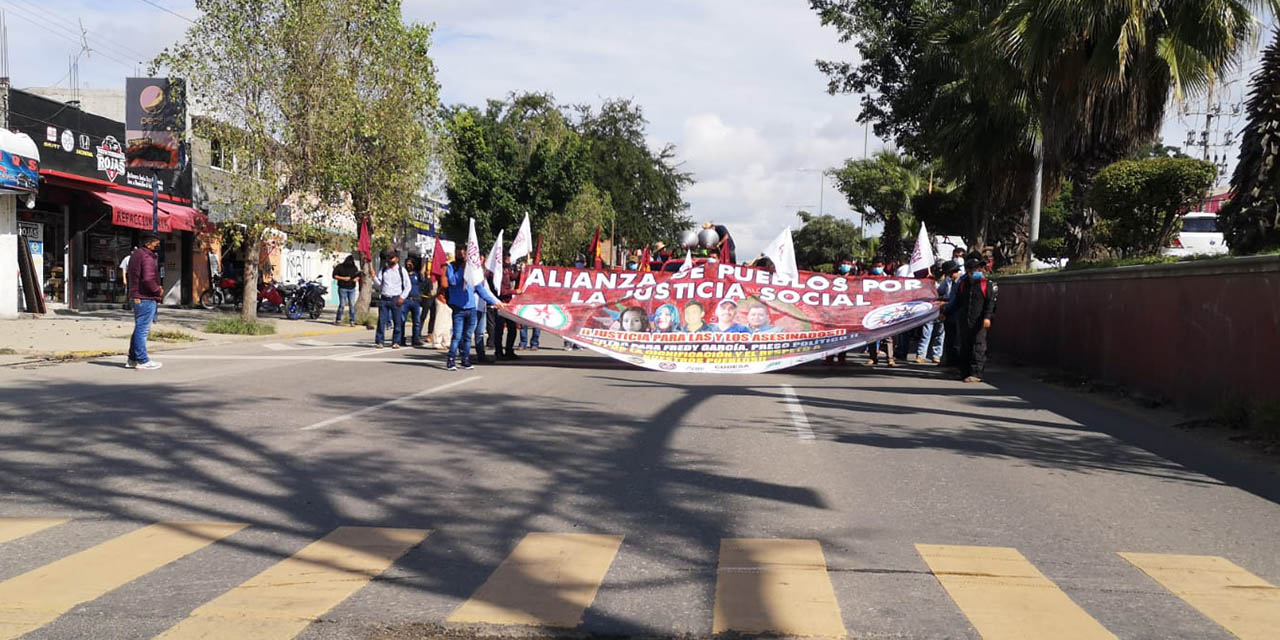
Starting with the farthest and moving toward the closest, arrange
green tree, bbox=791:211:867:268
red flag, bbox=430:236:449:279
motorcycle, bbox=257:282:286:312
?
green tree, bbox=791:211:867:268
motorcycle, bbox=257:282:286:312
red flag, bbox=430:236:449:279

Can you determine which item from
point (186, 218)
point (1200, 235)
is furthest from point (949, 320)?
point (186, 218)

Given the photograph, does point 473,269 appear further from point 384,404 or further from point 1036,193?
point 1036,193

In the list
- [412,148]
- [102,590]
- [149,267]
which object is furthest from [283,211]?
[102,590]

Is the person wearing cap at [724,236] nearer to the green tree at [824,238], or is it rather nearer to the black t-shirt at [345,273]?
the black t-shirt at [345,273]

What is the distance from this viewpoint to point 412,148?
26.8 m

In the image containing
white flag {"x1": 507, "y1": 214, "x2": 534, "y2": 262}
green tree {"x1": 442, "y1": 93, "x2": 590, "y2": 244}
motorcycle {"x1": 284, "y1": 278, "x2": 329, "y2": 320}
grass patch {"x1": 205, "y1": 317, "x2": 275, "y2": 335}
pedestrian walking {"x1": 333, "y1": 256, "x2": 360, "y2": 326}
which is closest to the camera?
white flag {"x1": 507, "y1": 214, "x2": 534, "y2": 262}

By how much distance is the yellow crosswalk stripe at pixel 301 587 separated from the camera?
14.3 feet

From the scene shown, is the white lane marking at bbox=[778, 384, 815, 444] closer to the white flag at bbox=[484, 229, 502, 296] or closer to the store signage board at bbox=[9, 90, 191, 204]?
the white flag at bbox=[484, 229, 502, 296]

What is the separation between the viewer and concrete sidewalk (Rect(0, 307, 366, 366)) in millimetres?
16734

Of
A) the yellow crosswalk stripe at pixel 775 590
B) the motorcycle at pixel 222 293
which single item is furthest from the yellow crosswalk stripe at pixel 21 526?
the motorcycle at pixel 222 293

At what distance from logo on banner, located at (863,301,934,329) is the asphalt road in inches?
182

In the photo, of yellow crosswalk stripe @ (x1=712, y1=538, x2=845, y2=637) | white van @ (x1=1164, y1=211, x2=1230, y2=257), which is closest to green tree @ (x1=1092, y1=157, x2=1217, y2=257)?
yellow crosswalk stripe @ (x1=712, y1=538, x2=845, y2=637)

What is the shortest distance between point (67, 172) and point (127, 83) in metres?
3.50

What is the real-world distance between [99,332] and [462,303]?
958 cm
